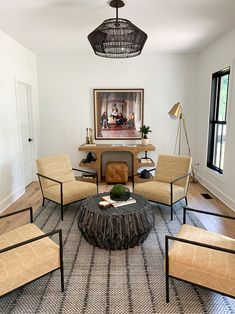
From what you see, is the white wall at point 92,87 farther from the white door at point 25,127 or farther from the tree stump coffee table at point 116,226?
the tree stump coffee table at point 116,226

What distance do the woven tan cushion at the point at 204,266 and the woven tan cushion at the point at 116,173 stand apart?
9.33 ft

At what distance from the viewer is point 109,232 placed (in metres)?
2.33

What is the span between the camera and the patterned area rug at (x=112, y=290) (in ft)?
5.65

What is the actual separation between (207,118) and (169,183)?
1.73m

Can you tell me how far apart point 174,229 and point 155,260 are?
0.69 metres

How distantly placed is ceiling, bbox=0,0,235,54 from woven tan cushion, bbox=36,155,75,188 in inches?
76.3

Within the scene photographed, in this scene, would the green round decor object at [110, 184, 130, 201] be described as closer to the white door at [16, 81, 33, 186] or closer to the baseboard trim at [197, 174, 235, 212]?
the baseboard trim at [197, 174, 235, 212]

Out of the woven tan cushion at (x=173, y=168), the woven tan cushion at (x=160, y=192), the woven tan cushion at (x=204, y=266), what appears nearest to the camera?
the woven tan cushion at (x=204, y=266)

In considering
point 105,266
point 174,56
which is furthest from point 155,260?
point 174,56

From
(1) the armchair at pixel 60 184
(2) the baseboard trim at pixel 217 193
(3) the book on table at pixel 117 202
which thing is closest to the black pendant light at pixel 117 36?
(3) the book on table at pixel 117 202

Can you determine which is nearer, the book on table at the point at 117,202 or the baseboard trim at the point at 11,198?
the book on table at the point at 117,202

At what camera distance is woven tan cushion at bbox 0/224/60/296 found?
160 centimetres

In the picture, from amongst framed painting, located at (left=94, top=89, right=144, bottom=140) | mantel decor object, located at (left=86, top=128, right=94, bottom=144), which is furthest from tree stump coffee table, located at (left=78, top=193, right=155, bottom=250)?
framed painting, located at (left=94, top=89, right=144, bottom=140)

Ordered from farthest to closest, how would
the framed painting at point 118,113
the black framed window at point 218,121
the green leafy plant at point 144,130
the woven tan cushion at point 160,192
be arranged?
the framed painting at point 118,113 → the green leafy plant at point 144,130 → the black framed window at point 218,121 → the woven tan cushion at point 160,192
